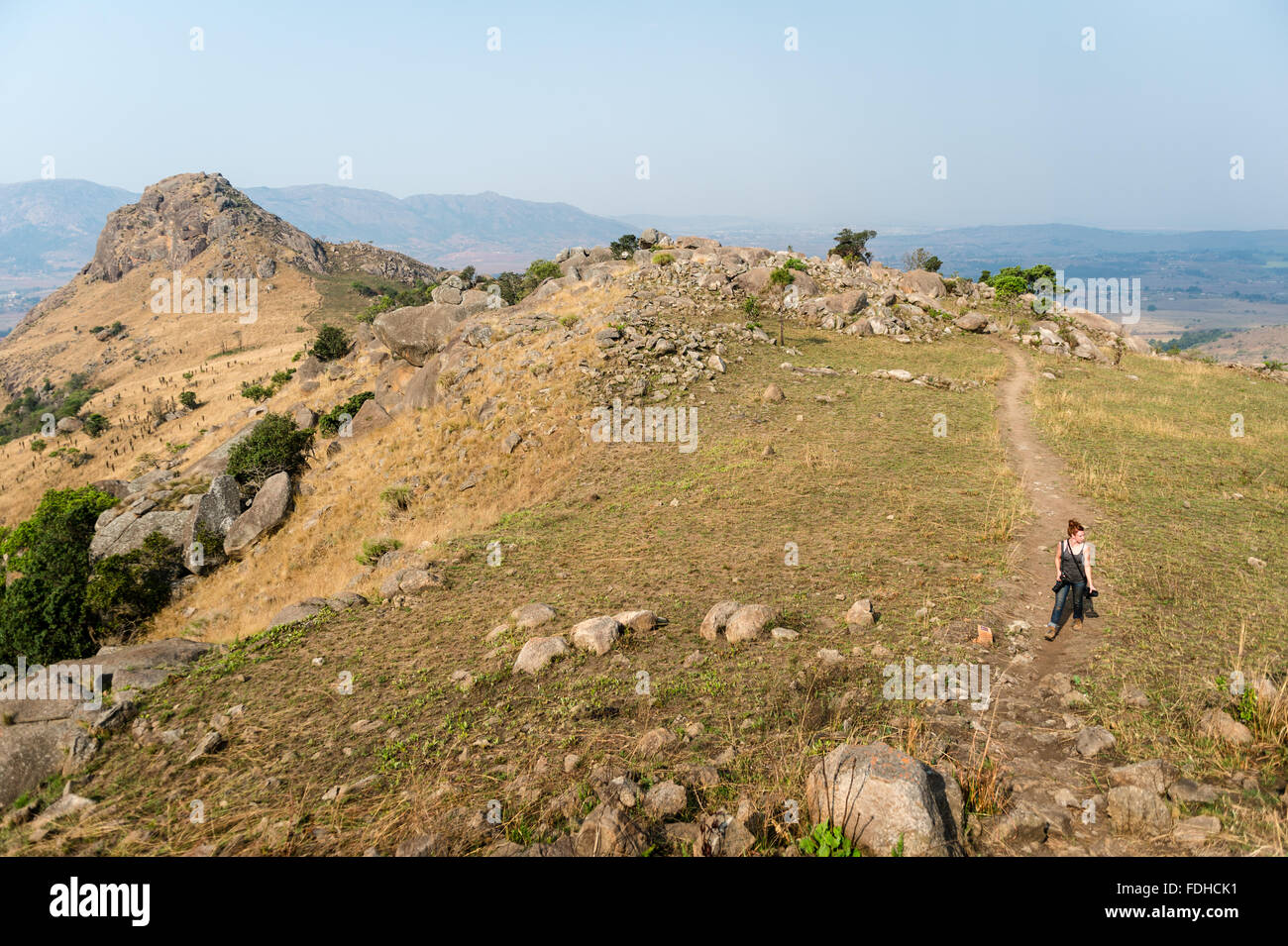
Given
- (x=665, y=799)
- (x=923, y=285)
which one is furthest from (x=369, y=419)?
(x=923, y=285)

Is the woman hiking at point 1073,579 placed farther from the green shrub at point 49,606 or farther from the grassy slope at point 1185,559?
the green shrub at point 49,606

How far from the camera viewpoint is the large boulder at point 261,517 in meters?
22.8

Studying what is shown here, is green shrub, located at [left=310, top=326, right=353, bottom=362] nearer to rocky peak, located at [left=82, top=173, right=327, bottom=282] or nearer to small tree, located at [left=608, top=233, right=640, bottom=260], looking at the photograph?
small tree, located at [left=608, top=233, right=640, bottom=260]

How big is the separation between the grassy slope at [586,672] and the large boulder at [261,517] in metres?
12.5

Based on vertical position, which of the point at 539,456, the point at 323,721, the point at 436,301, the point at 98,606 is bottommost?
the point at 98,606

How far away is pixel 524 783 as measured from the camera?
21.4 ft

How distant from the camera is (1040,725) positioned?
7062 mm

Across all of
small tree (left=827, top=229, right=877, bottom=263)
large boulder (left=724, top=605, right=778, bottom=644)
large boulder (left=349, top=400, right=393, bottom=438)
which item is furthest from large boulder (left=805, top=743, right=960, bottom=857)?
small tree (left=827, top=229, right=877, bottom=263)

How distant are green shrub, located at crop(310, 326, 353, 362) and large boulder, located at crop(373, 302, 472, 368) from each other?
13.2 meters

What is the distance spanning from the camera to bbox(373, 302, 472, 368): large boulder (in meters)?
33.9

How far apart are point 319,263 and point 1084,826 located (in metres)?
173
